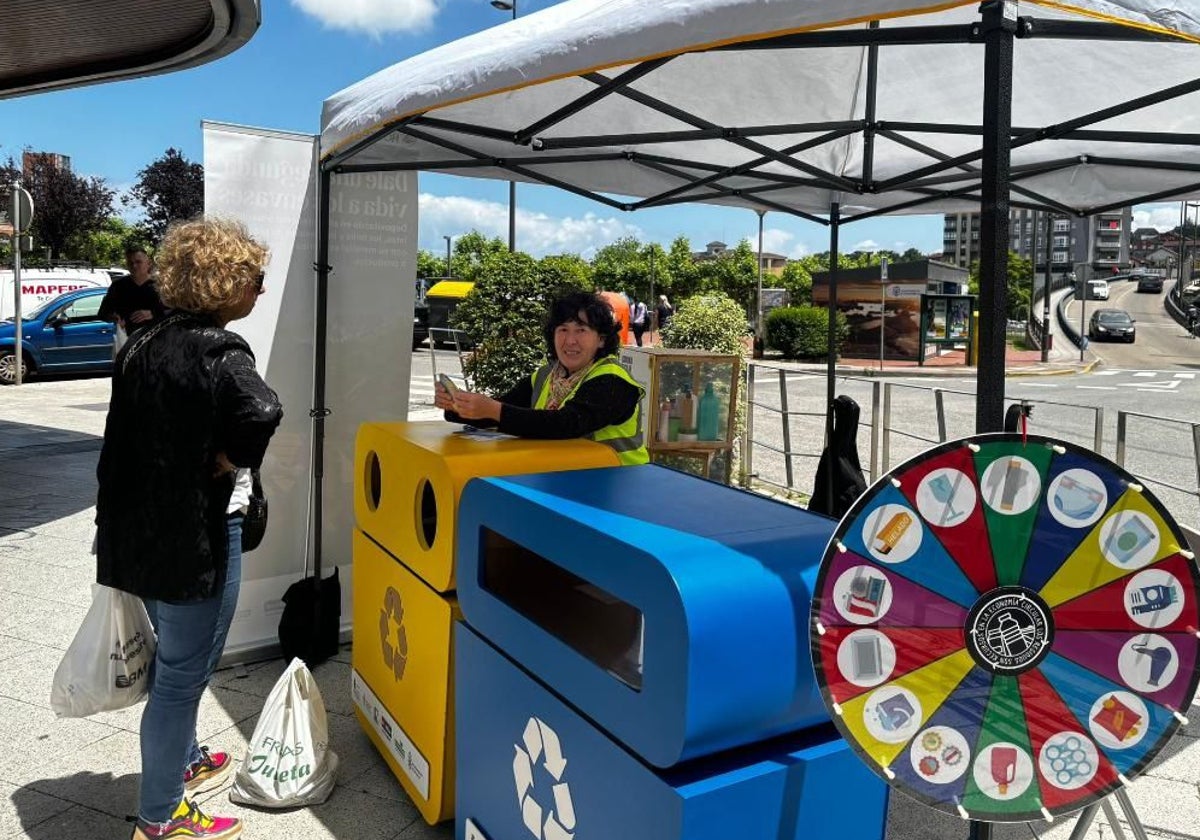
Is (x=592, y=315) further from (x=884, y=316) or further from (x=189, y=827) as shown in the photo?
(x=884, y=316)

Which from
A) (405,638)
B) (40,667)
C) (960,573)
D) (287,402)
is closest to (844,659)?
(960,573)

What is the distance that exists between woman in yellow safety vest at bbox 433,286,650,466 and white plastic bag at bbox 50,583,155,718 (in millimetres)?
1071

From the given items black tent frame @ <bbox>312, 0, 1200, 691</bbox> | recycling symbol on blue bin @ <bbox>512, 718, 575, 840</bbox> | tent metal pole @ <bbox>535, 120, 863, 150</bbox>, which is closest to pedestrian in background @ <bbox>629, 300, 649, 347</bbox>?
black tent frame @ <bbox>312, 0, 1200, 691</bbox>

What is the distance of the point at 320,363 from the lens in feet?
12.7

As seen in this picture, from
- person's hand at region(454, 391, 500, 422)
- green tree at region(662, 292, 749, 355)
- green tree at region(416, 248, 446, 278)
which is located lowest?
person's hand at region(454, 391, 500, 422)

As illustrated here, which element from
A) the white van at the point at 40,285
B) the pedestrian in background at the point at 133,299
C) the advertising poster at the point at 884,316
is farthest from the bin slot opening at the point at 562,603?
the advertising poster at the point at 884,316

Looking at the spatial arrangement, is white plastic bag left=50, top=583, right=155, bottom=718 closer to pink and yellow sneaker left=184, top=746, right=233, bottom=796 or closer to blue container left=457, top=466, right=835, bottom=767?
pink and yellow sneaker left=184, top=746, right=233, bottom=796

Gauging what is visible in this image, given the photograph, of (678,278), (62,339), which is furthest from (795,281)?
(62,339)

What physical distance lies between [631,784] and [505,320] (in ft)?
28.0

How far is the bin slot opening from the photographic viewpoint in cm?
223

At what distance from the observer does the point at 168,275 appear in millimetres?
2322

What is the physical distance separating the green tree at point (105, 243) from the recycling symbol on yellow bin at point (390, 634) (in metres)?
32.6

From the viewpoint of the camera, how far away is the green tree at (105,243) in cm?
3784

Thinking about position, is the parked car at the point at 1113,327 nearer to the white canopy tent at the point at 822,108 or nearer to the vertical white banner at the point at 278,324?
the white canopy tent at the point at 822,108
